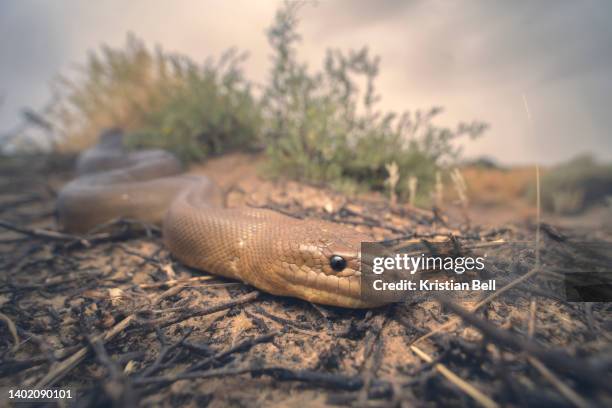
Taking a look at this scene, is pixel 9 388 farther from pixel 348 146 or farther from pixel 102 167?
pixel 102 167

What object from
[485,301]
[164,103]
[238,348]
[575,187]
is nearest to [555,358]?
[485,301]

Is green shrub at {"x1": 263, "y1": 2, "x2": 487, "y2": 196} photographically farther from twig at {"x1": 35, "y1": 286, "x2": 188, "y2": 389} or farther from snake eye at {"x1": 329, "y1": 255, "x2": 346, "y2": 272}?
twig at {"x1": 35, "y1": 286, "x2": 188, "y2": 389}

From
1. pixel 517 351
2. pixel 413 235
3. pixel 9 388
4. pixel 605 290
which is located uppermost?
pixel 413 235

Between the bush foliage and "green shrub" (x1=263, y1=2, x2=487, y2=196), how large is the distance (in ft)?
0.04

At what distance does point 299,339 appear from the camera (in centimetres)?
159

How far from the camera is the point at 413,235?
7.23 feet

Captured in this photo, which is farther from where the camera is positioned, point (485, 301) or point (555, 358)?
point (485, 301)

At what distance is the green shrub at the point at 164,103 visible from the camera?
5086mm

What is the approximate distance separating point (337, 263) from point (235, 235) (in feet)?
3.15

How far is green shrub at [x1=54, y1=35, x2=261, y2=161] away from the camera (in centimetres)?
509

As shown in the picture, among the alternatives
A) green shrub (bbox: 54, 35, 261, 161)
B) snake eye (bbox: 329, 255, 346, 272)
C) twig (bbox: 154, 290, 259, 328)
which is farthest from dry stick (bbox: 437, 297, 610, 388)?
green shrub (bbox: 54, 35, 261, 161)

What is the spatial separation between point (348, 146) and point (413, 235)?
200 centimetres

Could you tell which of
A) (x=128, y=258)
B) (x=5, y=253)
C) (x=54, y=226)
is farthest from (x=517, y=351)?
(x=54, y=226)

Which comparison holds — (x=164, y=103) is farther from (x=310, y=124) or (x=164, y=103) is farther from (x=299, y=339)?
(x=299, y=339)
